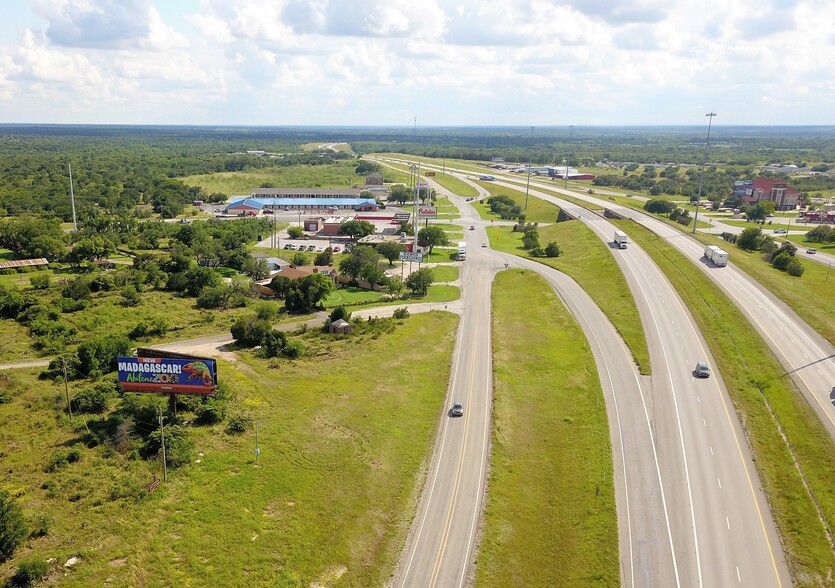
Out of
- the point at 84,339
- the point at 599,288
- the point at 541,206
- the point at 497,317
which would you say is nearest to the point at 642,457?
the point at 497,317

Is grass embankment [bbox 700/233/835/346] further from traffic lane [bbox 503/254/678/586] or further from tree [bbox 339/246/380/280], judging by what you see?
tree [bbox 339/246/380/280]

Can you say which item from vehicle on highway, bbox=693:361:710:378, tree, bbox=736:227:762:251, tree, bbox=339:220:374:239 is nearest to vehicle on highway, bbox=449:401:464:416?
vehicle on highway, bbox=693:361:710:378

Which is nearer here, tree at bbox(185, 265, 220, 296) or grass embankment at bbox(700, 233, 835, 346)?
grass embankment at bbox(700, 233, 835, 346)

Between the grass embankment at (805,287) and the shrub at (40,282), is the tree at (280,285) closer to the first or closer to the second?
the shrub at (40,282)

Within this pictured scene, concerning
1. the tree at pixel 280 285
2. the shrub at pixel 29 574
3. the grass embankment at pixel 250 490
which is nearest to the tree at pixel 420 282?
the tree at pixel 280 285

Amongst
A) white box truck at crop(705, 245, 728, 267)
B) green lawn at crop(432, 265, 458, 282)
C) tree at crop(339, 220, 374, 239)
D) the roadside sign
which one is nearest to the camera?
white box truck at crop(705, 245, 728, 267)

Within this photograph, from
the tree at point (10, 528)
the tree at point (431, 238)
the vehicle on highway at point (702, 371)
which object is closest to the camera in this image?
the tree at point (10, 528)
